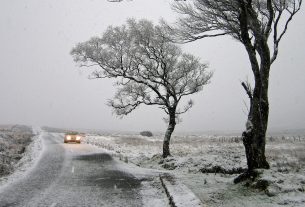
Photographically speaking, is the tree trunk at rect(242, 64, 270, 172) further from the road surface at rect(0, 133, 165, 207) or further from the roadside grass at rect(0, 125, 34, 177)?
the roadside grass at rect(0, 125, 34, 177)

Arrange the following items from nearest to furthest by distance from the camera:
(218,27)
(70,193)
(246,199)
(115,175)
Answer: (246,199)
(70,193)
(218,27)
(115,175)

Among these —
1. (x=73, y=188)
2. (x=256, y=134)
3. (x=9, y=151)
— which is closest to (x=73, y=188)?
(x=73, y=188)

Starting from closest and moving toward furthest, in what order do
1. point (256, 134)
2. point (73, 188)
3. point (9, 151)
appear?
point (256, 134) → point (73, 188) → point (9, 151)

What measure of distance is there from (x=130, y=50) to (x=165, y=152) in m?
7.61

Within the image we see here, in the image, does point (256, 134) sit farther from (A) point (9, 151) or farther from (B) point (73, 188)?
(A) point (9, 151)

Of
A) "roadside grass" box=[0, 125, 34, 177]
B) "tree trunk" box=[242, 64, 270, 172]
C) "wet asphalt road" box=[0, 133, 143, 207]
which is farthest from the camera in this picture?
"roadside grass" box=[0, 125, 34, 177]

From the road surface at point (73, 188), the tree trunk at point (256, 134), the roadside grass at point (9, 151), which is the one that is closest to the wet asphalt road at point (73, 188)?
the road surface at point (73, 188)

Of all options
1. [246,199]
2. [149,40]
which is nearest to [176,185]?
[246,199]

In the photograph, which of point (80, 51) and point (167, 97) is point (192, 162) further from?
point (80, 51)

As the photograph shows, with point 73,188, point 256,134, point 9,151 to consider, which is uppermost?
point 256,134

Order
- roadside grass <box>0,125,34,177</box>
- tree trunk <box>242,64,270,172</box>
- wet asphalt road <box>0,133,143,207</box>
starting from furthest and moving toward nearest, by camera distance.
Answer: roadside grass <box>0,125,34,177</box> → tree trunk <box>242,64,270,172</box> → wet asphalt road <box>0,133,143,207</box>

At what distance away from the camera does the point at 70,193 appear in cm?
1278

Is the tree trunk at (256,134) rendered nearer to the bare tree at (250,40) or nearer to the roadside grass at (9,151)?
the bare tree at (250,40)

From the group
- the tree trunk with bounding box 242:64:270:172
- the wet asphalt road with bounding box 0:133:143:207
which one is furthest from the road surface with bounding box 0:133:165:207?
the tree trunk with bounding box 242:64:270:172
